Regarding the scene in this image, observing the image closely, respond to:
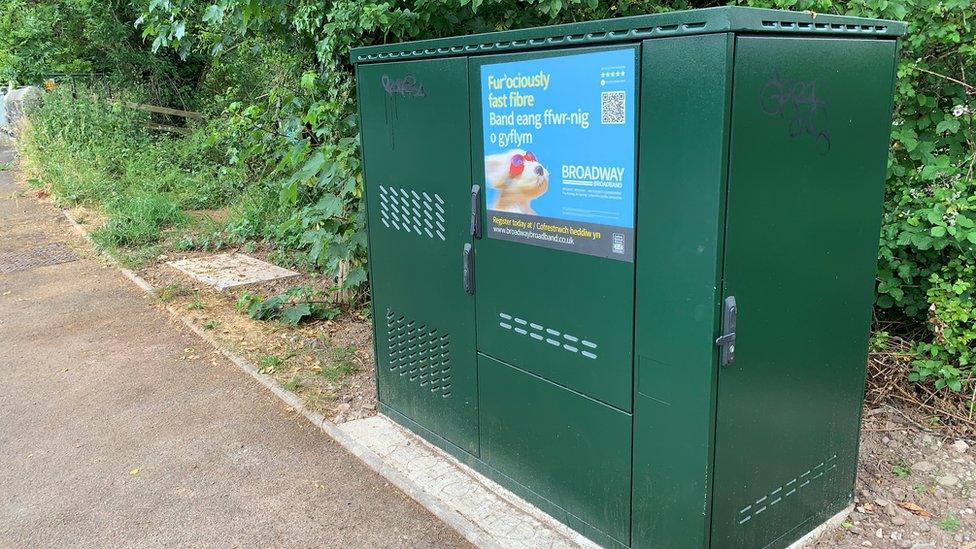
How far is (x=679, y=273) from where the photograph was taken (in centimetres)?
241

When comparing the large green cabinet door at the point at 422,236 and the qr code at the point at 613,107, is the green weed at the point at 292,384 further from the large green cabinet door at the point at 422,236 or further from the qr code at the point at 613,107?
the qr code at the point at 613,107

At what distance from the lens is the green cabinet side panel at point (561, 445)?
2.80 m

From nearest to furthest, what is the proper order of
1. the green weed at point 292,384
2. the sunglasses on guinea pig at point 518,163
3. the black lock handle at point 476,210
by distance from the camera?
the sunglasses on guinea pig at point 518,163 → the black lock handle at point 476,210 → the green weed at point 292,384

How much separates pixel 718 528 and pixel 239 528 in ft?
6.76

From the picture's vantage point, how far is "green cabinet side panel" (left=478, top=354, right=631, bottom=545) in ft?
9.19

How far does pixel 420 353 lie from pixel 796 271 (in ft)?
6.48

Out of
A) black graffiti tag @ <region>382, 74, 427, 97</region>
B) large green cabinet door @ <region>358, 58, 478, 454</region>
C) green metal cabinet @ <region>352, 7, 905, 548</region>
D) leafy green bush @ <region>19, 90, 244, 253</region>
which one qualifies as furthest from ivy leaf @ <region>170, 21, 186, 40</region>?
leafy green bush @ <region>19, 90, 244, 253</region>

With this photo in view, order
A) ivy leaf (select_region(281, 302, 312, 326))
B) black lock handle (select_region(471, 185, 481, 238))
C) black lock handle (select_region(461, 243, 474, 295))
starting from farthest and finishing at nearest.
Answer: ivy leaf (select_region(281, 302, 312, 326)) → black lock handle (select_region(461, 243, 474, 295)) → black lock handle (select_region(471, 185, 481, 238))

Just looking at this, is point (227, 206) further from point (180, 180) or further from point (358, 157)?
point (358, 157)

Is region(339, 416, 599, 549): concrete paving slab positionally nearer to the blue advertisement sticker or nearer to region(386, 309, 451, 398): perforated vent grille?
region(386, 309, 451, 398): perforated vent grille

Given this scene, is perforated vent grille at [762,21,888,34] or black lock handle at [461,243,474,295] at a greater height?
perforated vent grille at [762,21,888,34]

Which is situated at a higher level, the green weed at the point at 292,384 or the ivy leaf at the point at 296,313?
the ivy leaf at the point at 296,313

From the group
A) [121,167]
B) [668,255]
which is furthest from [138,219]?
[668,255]

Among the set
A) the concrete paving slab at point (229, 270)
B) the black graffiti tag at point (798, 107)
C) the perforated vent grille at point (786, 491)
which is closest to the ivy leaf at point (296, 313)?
the concrete paving slab at point (229, 270)
